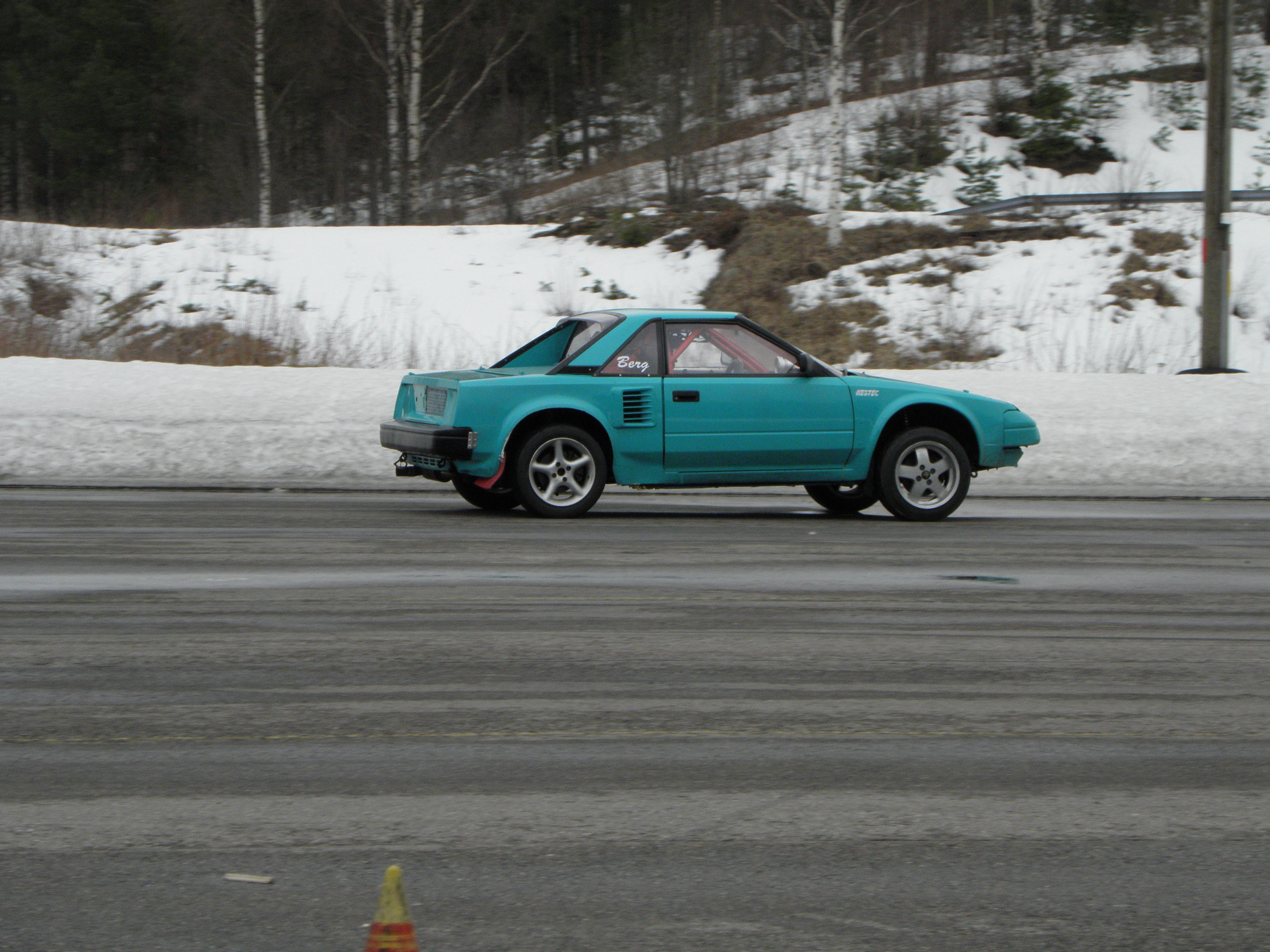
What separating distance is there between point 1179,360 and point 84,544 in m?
19.5

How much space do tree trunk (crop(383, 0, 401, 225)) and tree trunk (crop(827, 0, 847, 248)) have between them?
1243 cm

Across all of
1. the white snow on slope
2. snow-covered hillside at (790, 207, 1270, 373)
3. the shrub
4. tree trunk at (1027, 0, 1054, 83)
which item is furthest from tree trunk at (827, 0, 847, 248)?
tree trunk at (1027, 0, 1054, 83)

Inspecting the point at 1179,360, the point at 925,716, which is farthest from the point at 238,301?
the point at 925,716

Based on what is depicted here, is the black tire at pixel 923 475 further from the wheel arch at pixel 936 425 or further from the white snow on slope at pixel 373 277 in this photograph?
the white snow on slope at pixel 373 277

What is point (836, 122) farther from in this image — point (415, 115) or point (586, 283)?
point (415, 115)

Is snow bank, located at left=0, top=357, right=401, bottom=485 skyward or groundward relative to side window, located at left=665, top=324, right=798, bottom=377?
groundward

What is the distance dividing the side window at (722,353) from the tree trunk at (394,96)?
28.7 meters

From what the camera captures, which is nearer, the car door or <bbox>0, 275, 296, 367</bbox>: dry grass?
the car door

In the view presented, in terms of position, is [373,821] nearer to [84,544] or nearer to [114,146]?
[84,544]

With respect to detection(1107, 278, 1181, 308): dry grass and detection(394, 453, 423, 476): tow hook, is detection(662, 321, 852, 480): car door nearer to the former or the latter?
detection(394, 453, 423, 476): tow hook

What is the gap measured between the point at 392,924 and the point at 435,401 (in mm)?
8520

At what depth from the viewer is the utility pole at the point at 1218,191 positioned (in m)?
18.2

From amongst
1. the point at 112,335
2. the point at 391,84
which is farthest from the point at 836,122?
the point at 112,335

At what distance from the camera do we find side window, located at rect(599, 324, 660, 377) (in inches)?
434
